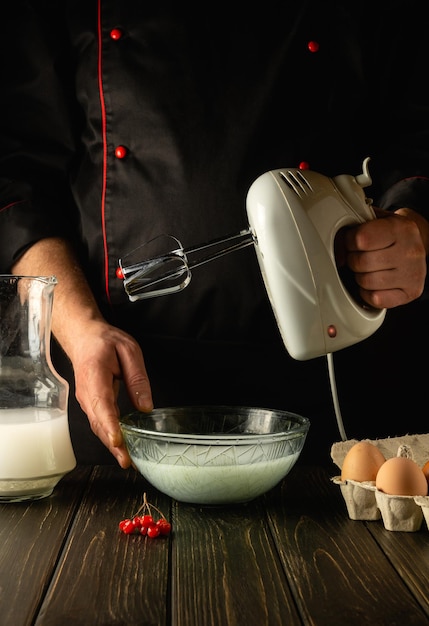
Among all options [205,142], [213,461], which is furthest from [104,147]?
[213,461]

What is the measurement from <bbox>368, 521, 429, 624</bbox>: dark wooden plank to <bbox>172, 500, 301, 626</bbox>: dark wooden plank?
13 cm

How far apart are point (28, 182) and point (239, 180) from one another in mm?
425

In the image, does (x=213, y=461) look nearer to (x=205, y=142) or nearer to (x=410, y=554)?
(x=410, y=554)

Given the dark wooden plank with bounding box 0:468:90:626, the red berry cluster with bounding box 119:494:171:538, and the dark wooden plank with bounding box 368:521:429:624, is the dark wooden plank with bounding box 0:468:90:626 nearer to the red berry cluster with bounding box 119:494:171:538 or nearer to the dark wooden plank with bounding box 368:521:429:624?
the red berry cluster with bounding box 119:494:171:538

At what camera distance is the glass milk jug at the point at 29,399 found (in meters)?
1.13

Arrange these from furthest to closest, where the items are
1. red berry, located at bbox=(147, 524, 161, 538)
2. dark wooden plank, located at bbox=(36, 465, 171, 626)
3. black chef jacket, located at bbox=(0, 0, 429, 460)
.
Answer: black chef jacket, located at bbox=(0, 0, 429, 460) < red berry, located at bbox=(147, 524, 161, 538) < dark wooden plank, located at bbox=(36, 465, 171, 626)

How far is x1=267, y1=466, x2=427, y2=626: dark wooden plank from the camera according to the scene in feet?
2.59

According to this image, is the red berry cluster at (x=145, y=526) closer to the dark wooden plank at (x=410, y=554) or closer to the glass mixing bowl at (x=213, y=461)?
the glass mixing bowl at (x=213, y=461)

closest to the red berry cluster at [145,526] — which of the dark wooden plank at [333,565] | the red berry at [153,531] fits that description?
the red berry at [153,531]

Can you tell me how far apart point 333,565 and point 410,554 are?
0.34 feet

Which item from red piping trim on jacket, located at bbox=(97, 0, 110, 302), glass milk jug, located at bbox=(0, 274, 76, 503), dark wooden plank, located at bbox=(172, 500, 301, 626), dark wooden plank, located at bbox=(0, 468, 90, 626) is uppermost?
red piping trim on jacket, located at bbox=(97, 0, 110, 302)

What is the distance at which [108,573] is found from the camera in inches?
34.7

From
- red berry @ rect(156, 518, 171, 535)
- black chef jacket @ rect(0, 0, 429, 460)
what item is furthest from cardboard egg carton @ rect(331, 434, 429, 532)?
black chef jacket @ rect(0, 0, 429, 460)

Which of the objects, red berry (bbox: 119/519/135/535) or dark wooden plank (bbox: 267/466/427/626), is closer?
dark wooden plank (bbox: 267/466/427/626)
